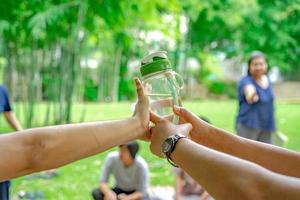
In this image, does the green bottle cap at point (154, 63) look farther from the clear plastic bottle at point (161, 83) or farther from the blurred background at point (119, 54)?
the blurred background at point (119, 54)

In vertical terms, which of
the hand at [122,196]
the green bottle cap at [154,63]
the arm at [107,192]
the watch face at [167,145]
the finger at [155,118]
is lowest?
the hand at [122,196]

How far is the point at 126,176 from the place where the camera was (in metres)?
3.69

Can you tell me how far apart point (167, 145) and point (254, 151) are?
1.08 ft

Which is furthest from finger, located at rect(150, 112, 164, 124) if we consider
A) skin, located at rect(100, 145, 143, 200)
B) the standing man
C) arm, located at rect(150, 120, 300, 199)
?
skin, located at rect(100, 145, 143, 200)

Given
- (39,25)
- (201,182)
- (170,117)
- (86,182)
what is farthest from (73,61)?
(201,182)

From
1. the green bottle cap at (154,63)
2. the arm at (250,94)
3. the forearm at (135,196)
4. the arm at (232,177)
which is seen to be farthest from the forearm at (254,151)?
the arm at (250,94)

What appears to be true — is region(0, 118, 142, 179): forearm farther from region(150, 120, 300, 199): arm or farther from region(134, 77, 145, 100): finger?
region(150, 120, 300, 199): arm

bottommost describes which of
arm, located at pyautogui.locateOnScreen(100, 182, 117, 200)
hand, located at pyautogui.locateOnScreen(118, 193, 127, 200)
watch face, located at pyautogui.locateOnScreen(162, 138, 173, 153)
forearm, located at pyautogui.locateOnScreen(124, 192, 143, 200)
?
forearm, located at pyautogui.locateOnScreen(124, 192, 143, 200)

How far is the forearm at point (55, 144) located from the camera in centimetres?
125

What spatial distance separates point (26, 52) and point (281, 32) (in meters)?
Answer: 9.83

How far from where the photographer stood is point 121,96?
56.6ft

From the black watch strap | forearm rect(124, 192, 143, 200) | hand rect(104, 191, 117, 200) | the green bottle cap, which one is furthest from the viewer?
forearm rect(124, 192, 143, 200)

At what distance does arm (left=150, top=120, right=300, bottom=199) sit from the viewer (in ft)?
2.93

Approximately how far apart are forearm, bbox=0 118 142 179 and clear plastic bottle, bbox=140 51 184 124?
177 millimetres
